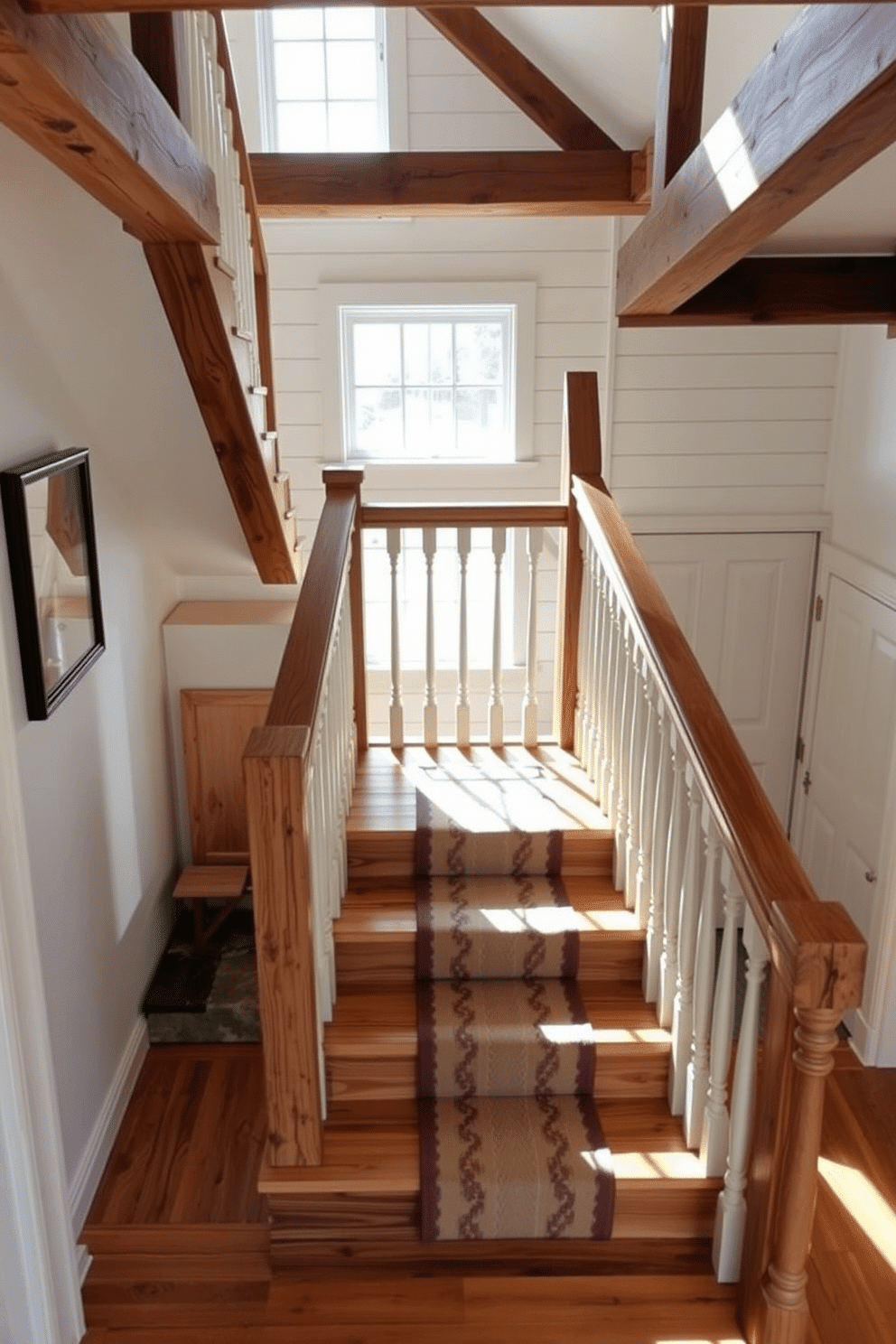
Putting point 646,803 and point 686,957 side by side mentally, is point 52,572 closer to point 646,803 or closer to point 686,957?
point 646,803

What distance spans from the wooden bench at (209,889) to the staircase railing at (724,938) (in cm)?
146

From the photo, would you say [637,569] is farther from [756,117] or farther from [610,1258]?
[610,1258]

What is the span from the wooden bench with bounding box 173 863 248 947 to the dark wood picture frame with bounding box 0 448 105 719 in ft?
3.54

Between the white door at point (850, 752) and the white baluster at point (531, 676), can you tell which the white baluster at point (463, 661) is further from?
the white door at point (850, 752)

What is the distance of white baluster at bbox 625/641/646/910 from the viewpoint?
258cm

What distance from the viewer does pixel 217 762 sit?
3984 millimetres

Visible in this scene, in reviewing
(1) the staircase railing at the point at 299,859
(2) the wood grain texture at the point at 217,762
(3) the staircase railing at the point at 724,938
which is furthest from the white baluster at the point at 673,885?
(2) the wood grain texture at the point at 217,762

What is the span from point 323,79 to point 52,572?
3016 mm

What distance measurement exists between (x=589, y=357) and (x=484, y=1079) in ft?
10.7

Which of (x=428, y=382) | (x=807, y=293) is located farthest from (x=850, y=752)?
(x=428, y=382)

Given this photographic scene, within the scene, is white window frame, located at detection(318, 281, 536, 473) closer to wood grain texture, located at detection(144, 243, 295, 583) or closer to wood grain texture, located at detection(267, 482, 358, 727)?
wood grain texture, located at detection(144, 243, 295, 583)

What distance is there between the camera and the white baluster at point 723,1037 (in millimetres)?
1911

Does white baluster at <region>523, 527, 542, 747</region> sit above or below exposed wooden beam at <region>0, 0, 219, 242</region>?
below

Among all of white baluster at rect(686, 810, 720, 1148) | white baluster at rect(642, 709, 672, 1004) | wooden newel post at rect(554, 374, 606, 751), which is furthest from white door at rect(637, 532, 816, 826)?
white baluster at rect(686, 810, 720, 1148)
